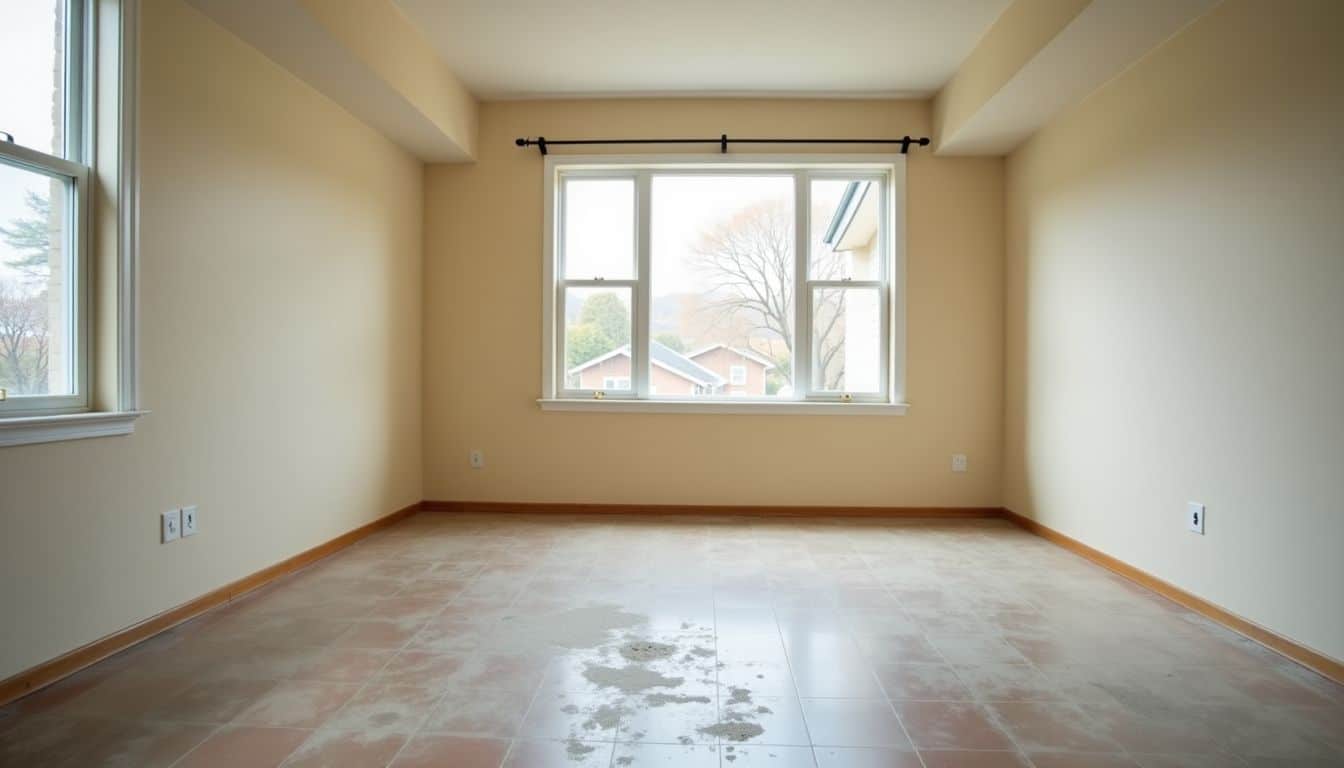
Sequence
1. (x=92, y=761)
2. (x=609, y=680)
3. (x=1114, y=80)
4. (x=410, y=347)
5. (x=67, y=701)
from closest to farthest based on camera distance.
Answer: (x=92, y=761) → (x=67, y=701) → (x=609, y=680) → (x=1114, y=80) → (x=410, y=347)

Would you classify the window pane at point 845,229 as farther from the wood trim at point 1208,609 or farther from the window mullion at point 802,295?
the wood trim at point 1208,609

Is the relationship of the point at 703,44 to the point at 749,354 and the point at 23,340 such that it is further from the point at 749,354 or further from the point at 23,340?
the point at 23,340

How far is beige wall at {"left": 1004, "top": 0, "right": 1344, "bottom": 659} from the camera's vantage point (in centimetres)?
220

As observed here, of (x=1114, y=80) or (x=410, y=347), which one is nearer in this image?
(x=1114, y=80)

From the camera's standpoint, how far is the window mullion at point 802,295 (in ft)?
14.7

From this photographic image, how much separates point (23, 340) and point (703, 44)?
3.18 meters

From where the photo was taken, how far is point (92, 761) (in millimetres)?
1605

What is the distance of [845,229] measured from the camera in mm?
4539

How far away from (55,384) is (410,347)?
227 cm

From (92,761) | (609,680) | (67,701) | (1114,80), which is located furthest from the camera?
(1114,80)

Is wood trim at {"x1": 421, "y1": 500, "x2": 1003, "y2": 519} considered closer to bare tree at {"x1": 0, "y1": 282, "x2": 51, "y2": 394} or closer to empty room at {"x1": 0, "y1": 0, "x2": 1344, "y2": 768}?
empty room at {"x1": 0, "y1": 0, "x2": 1344, "y2": 768}

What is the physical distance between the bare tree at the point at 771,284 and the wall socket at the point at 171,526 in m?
3.07

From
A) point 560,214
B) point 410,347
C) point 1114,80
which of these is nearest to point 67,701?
point 410,347

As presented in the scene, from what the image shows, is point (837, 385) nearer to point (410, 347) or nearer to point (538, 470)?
point (538, 470)
